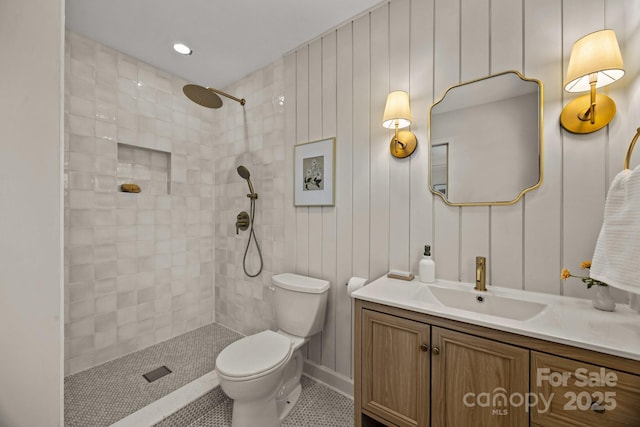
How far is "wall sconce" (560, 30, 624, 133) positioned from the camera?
94cm

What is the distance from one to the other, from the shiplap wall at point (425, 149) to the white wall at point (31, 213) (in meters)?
1.37

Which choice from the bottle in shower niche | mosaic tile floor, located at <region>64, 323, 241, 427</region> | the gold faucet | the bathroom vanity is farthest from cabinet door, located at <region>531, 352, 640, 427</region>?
mosaic tile floor, located at <region>64, 323, 241, 427</region>

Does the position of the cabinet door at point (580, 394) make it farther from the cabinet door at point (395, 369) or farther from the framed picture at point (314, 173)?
the framed picture at point (314, 173)

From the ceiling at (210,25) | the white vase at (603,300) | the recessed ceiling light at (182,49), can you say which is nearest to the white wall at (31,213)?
the ceiling at (210,25)

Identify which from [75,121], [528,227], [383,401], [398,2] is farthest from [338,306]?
[75,121]

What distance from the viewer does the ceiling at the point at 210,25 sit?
5.29 ft

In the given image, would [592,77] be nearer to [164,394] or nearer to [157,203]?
[164,394]

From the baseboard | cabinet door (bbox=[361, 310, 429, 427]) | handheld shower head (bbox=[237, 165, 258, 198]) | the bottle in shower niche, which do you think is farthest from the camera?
handheld shower head (bbox=[237, 165, 258, 198])

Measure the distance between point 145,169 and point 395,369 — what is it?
2.52m

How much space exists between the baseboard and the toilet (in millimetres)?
150

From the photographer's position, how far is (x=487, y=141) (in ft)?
4.31

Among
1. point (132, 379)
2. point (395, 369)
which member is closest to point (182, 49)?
point (132, 379)

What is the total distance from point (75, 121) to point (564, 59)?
3.00 meters

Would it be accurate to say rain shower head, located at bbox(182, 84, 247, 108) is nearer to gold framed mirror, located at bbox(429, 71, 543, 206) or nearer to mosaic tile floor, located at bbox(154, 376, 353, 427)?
gold framed mirror, located at bbox(429, 71, 543, 206)
